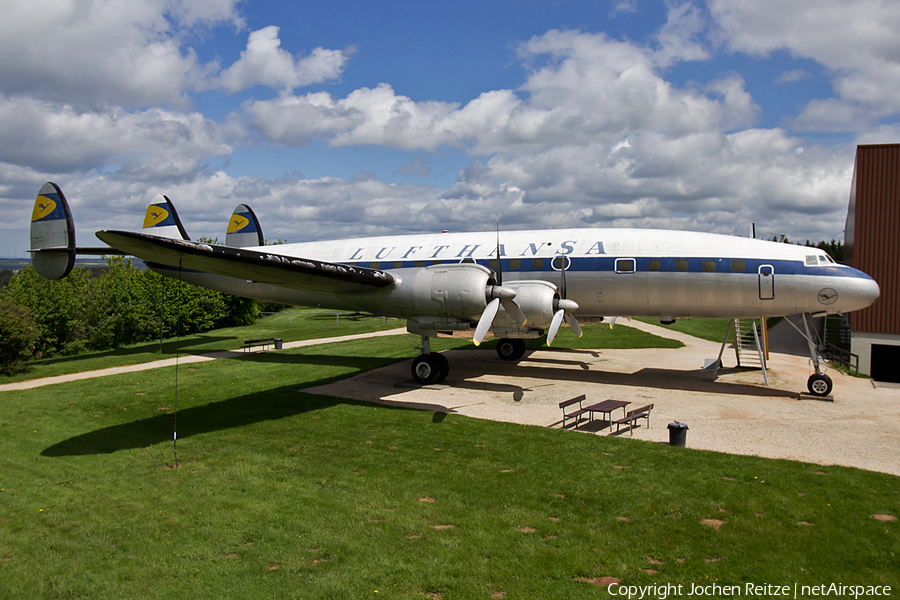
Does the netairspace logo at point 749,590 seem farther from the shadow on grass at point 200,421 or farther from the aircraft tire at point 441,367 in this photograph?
the aircraft tire at point 441,367

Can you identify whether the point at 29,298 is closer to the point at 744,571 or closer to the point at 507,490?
the point at 507,490

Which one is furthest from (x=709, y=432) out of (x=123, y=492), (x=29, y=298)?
(x=29, y=298)

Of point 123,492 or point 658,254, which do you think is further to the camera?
point 658,254

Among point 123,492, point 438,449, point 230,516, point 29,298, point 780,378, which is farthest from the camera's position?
point 29,298

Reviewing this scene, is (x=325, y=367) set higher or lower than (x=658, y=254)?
lower

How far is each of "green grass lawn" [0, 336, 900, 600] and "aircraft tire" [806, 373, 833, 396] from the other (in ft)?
23.0

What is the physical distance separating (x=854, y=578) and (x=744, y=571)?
1.10m

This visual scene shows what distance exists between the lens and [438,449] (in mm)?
10062

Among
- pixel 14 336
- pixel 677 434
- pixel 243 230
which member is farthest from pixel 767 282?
pixel 14 336

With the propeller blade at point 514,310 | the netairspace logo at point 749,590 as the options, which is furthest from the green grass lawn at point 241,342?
the netairspace logo at point 749,590

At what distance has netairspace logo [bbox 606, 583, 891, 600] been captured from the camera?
5.30 metres

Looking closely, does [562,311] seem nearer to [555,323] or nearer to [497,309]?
[555,323]

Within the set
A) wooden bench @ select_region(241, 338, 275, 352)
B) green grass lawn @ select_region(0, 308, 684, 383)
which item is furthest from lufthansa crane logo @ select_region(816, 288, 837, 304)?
wooden bench @ select_region(241, 338, 275, 352)

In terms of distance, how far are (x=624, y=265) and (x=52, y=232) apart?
771 inches
